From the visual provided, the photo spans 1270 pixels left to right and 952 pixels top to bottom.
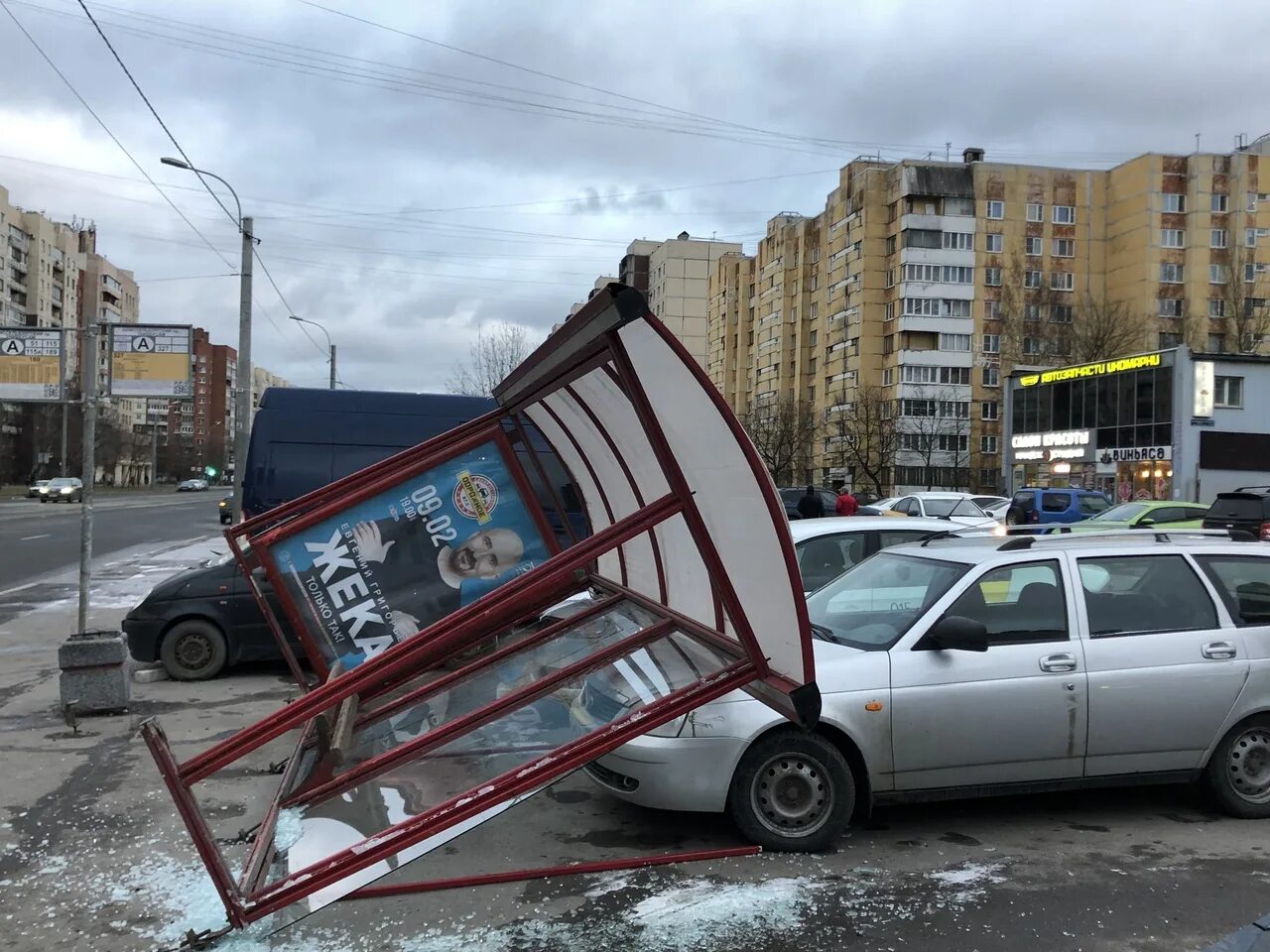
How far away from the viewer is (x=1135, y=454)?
41719mm

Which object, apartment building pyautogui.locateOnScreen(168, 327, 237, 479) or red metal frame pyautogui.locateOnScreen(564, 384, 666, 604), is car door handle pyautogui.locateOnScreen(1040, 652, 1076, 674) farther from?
apartment building pyautogui.locateOnScreen(168, 327, 237, 479)

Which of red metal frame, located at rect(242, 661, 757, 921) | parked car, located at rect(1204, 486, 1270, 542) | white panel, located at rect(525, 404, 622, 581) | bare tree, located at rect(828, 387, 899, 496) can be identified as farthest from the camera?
bare tree, located at rect(828, 387, 899, 496)

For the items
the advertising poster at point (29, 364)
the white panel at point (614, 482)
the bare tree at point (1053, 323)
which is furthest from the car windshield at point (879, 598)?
the bare tree at point (1053, 323)

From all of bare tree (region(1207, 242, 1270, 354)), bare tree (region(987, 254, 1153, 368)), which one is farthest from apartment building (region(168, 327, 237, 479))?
bare tree (region(1207, 242, 1270, 354))

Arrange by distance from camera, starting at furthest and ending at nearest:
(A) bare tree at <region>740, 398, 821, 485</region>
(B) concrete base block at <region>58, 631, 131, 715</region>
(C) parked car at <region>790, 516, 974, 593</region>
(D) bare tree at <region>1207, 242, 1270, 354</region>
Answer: (A) bare tree at <region>740, 398, 821, 485</region>, (D) bare tree at <region>1207, 242, 1270, 354</region>, (C) parked car at <region>790, 516, 974, 593</region>, (B) concrete base block at <region>58, 631, 131, 715</region>

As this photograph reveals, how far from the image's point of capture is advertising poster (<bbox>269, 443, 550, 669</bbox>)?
17.5 ft

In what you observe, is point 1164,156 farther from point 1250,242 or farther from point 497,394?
point 497,394

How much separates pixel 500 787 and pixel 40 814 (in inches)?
145

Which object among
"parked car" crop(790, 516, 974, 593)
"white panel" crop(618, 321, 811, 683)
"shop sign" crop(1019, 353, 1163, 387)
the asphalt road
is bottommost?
the asphalt road

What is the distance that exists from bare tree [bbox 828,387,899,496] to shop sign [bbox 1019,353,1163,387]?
9492 mm

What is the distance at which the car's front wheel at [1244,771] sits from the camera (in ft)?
18.0

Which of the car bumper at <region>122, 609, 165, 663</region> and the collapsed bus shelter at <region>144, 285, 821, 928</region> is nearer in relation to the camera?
the collapsed bus shelter at <region>144, 285, 821, 928</region>

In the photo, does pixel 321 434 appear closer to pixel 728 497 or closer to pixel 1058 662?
pixel 1058 662

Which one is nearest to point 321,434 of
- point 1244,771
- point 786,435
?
point 1244,771
